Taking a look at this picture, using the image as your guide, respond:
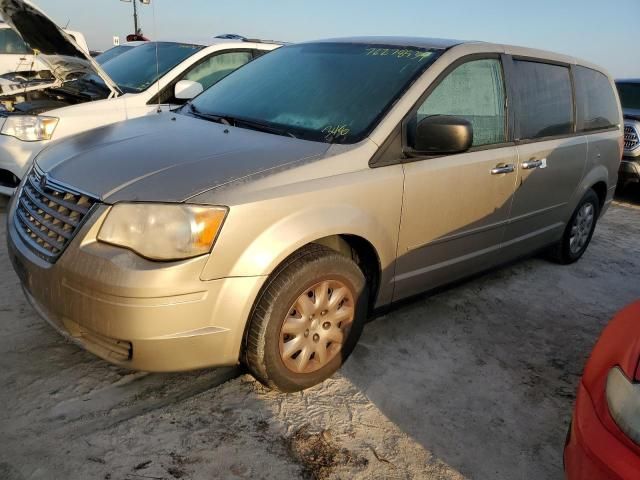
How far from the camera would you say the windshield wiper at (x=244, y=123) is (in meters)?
2.83

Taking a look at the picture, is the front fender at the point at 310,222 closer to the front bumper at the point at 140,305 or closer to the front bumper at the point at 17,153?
the front bumper at the point at 140,305

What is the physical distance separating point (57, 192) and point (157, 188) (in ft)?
1.69

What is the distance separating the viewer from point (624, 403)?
160 centimetres

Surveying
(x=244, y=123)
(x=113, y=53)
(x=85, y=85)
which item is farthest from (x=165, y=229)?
(x=113, y=53)

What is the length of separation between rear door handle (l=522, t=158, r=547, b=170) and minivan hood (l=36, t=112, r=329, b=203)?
1596 millimetres

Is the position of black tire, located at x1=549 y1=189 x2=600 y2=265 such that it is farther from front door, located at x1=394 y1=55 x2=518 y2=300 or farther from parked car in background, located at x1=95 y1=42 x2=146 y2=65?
parked car in background, located at x1=95 y1=42 x2=146 y2=65

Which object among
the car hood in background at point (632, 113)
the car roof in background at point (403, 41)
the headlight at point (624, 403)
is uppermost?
the car roof in background at point (403, 41)

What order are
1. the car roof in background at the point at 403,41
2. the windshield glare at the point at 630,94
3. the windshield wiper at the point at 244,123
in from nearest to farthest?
the windshield wiper at the point at 244,123, the car roof in background at the point at 403,41, the windshield glare at the point at 630,94

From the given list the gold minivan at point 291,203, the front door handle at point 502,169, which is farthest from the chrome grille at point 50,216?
the front door handle at point 502,169

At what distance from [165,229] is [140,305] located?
30cm

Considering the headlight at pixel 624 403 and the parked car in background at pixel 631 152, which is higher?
the headlight at pixel 624 403

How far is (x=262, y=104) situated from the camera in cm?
316

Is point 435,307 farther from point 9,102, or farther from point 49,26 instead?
point 9,102

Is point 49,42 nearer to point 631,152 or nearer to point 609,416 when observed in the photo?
point 609,416
